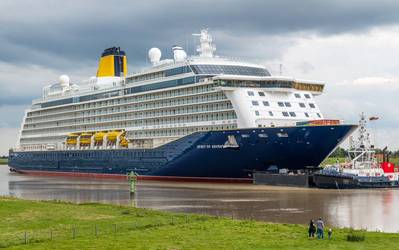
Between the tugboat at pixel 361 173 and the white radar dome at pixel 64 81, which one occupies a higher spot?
the white radar dome at pixel 64 81

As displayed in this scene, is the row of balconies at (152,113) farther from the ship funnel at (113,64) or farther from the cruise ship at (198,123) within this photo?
the ship funnel at (113,64)

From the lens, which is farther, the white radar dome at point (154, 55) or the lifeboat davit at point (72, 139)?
the lifeboat davit at point (72, 139)

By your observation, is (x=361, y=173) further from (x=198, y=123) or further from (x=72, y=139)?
(x=72, y=139)

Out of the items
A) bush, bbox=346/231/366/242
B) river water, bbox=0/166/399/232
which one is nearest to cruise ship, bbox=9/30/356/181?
river water, bbox=0/166/399/232

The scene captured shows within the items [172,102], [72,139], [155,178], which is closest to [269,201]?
[155,178]

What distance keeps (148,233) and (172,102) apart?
4603 cm

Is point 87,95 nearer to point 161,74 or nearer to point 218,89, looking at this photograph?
point 161,74

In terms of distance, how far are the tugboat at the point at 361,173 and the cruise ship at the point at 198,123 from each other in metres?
2.53

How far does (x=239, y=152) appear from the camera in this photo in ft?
205

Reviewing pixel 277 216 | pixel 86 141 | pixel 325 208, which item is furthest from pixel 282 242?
pixel 86 141

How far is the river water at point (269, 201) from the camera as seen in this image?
34.6m

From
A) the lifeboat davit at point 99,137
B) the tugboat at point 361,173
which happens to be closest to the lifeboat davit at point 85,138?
the lifeboat davit at point 99,137

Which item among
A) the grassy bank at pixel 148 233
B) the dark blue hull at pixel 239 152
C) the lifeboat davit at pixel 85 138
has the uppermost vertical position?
the lifeboat davit at pixel 85 138

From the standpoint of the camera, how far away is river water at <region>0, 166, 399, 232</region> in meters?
34.6
